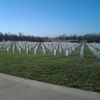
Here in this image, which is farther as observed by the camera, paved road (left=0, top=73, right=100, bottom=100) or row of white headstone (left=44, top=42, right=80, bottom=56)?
row of white headstone (left=44, top=42, right=80, bottom=56)

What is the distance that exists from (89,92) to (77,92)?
0.32 m

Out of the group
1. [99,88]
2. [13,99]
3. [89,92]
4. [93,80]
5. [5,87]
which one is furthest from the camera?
[93,80]

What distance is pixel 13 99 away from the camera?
3.40 meters

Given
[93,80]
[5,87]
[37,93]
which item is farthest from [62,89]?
[5,87]

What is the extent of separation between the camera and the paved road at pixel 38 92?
11.4ft

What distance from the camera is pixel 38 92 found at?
12.5 feet

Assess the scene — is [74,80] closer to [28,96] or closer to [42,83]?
[42,83]

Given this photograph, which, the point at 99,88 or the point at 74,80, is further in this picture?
the point at 74,80

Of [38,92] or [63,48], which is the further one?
[63,48]

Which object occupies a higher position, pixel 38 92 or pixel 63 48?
pixel 63 48

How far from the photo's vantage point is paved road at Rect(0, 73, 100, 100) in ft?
11.4

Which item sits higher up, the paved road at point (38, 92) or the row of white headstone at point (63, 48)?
the row of white headstone at point (63, 48)

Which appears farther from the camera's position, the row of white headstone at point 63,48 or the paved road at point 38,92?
the row of white headstone at point 63,48

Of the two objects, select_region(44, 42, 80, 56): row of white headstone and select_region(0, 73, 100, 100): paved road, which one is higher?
select_region(44, 42, 80, 56): row of white headstone
